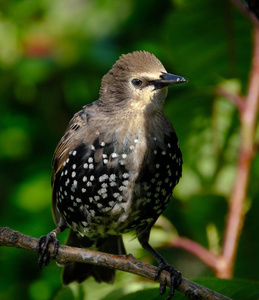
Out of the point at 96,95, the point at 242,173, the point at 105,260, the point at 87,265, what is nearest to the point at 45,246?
the point at 105,260

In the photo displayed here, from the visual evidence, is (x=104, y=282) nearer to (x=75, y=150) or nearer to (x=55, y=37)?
(x=75, y=150)

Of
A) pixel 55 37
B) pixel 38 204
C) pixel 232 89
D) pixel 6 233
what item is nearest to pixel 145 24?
pixel 55 37

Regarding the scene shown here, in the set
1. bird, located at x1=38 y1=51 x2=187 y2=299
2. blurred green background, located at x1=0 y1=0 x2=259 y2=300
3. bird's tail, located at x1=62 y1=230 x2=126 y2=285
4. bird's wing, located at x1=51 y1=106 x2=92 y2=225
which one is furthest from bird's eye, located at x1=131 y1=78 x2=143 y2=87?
bird's tail, located at x1=62 y1=230 x2=126 y2=285

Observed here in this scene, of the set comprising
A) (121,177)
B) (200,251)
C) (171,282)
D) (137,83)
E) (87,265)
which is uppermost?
(137,83)

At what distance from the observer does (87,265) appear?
14.8 ft

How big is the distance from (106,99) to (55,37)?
1782mm

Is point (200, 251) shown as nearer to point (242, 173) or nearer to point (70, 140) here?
point (242, 173)

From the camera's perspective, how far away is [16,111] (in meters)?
5.62

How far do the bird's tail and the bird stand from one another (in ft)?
1.83

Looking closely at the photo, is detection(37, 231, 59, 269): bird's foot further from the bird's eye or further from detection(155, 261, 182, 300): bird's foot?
the bird's eye

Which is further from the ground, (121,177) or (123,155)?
(123,155)

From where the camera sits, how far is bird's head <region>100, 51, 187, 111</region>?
3570 mm

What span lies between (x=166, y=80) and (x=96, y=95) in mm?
2057

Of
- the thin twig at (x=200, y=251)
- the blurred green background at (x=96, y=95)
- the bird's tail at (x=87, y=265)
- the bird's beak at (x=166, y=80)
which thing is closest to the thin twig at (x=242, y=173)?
the thin twig at (x=200, y=251)
